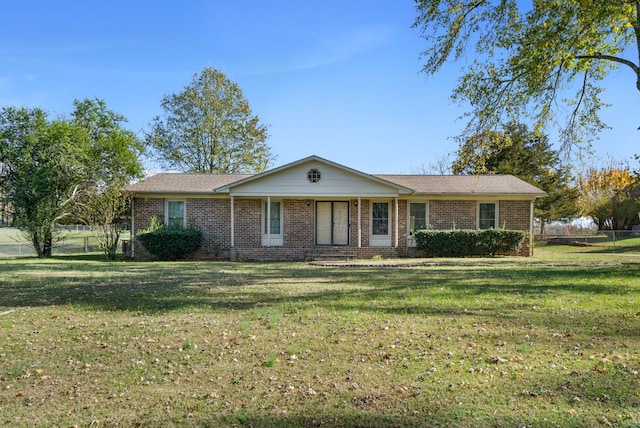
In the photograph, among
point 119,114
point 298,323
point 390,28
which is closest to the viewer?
point 298,323

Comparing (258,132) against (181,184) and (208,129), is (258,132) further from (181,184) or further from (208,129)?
A: (181,184)

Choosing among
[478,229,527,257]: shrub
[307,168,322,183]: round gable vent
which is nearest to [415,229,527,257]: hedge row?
[478,229,527,257]: shrub

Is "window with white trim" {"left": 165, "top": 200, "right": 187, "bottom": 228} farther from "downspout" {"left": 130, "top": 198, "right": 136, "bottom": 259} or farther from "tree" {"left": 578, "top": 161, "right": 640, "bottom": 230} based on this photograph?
"tree" {"left": 578, "top": 161, "right": 640, "bottom": 230}

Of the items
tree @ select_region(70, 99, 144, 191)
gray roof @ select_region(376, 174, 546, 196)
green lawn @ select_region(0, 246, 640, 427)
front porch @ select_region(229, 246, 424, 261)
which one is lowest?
green lawn @ select_region(0, 246, 640, 427)

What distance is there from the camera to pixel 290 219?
68.4 ft

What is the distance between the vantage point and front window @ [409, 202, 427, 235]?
21047mm

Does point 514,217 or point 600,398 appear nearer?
point 600,398

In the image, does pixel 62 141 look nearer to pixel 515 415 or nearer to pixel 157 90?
pixel 157 90

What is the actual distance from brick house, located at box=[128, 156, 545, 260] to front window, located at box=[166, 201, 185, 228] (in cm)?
4

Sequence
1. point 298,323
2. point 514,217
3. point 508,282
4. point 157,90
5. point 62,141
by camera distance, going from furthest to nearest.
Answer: point 157,90, point 514,217, point 62,141, point 508,282, point 298,323

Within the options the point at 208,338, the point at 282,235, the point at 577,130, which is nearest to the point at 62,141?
the point at 282,235

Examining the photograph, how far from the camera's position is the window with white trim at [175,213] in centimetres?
2064

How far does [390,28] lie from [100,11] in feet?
30.3

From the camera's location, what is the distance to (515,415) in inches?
142
